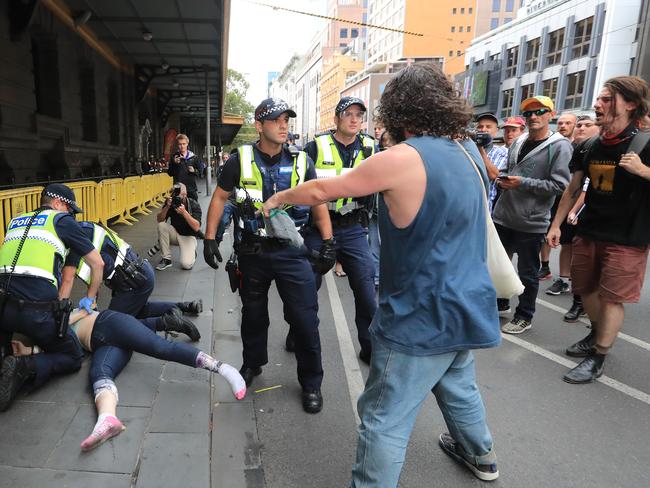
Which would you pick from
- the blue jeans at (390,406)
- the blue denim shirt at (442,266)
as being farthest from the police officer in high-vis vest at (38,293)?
the blue denim shirt at (442,266)

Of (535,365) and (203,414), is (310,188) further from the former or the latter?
(535,365)

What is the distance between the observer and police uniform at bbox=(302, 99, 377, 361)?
374 cm

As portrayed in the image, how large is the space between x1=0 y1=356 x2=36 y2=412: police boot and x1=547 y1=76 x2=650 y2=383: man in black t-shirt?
12.1ft

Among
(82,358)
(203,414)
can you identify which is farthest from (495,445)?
(82,358)

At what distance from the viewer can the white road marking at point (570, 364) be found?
3418 mm

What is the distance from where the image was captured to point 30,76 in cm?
914

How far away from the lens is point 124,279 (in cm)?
369

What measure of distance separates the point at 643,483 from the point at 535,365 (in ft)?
4.78

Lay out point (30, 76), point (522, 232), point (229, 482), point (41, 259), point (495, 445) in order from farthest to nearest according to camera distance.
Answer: point (30, 76), point (522, 232), point (41, 259), point (495, 445), point (229, 482)

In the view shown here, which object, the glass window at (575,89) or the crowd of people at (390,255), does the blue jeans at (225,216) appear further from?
the glass window at (575,89)

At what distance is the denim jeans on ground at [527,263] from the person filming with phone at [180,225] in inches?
150

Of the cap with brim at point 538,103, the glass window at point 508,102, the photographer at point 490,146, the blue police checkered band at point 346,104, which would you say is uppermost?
the glass window at point 508,102

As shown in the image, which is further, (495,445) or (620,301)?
(620,301)

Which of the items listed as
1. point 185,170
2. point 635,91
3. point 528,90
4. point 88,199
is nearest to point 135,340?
point 635,91
